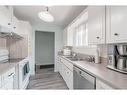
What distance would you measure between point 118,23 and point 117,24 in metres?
0.02

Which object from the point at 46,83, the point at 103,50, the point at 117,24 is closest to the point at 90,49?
the point at 103,50

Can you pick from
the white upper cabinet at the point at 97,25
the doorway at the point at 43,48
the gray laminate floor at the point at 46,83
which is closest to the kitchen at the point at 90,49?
the white upper cabinet at the point at 97,25

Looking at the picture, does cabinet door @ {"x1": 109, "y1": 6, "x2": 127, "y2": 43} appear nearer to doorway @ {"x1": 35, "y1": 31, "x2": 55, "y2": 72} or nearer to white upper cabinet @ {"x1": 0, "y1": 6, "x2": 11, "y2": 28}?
white upper cabinet @ {"x1": 0, "y1": 6, "x2": 11, "y2": 28}

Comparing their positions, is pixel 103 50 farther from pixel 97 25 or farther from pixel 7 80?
pixel 7 80

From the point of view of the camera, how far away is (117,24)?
1291 mm

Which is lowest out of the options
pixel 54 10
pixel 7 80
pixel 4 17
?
pixel 7 80

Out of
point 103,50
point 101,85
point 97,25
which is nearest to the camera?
point 101,85

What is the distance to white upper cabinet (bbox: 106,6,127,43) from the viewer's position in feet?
3.86

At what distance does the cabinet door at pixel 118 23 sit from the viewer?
118 centimetres

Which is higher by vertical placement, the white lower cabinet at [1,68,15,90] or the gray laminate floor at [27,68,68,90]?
the white lower cabinet at [1,68,15,90]

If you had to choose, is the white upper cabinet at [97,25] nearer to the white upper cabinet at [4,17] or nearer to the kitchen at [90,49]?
the kitchen at [90,49]

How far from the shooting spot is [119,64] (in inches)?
53.9

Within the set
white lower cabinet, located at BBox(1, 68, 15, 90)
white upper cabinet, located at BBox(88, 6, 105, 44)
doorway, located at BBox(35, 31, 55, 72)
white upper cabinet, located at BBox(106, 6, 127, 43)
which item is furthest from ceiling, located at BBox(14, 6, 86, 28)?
doorway, located at BBox(35, 31, 55, 72)
